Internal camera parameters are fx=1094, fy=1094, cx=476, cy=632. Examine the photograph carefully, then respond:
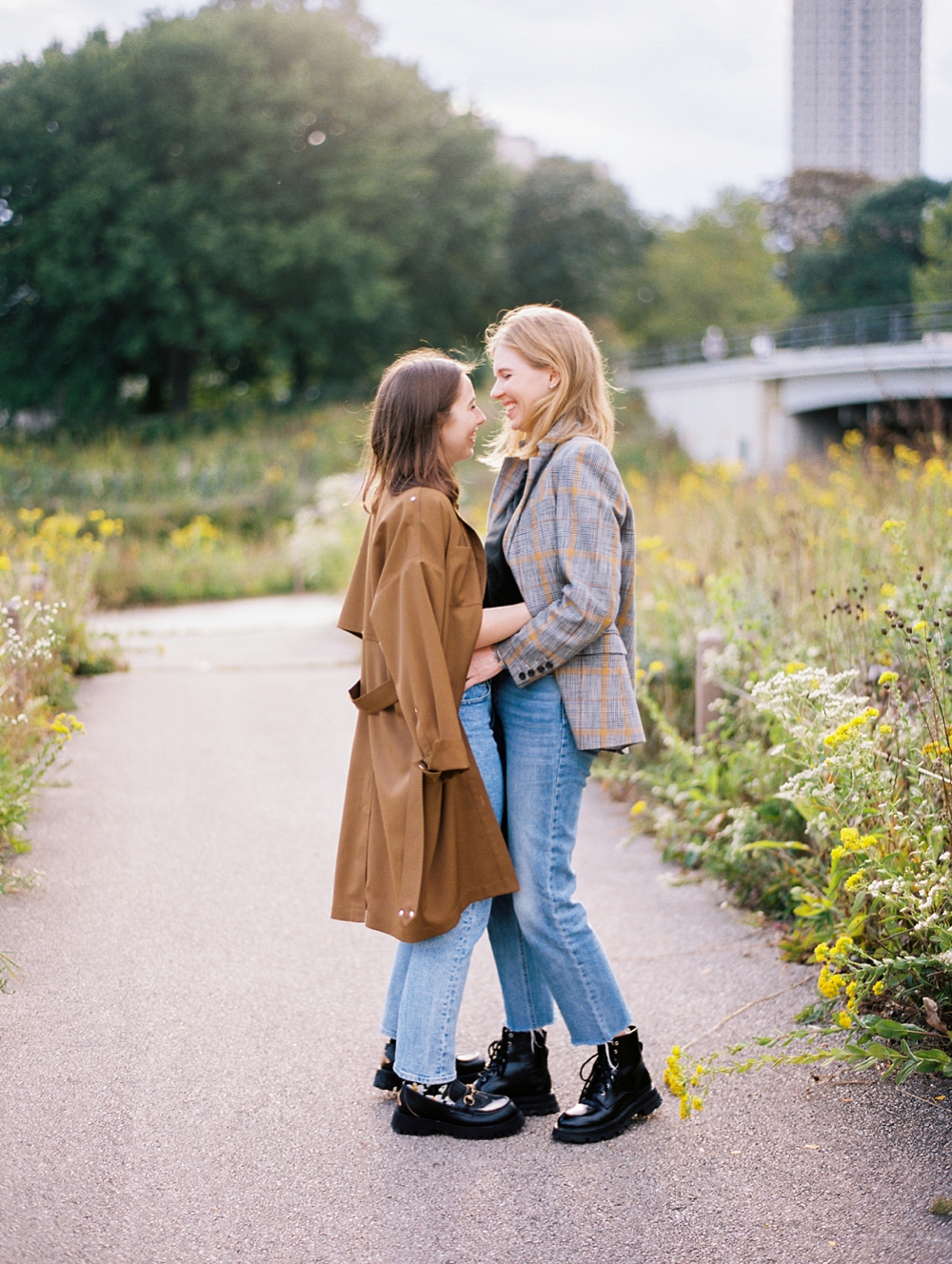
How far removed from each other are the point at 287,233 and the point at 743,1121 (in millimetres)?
29342

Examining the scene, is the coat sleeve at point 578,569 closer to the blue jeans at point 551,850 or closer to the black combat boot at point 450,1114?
the blue jeans at point 551,850

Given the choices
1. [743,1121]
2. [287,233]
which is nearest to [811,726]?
[743,1121]

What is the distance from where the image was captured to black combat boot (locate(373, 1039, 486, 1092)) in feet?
9.32

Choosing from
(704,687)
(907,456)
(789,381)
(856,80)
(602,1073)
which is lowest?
(602,1073)

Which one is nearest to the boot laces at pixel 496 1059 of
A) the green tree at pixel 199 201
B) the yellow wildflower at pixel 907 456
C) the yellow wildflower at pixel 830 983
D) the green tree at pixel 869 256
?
the yellow wildflower at pixel 830 983

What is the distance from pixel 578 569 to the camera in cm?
251

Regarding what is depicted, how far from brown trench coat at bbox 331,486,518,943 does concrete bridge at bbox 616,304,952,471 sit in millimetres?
21254

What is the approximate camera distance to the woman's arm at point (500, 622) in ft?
8.43

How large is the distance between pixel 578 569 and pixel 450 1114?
1365 mm

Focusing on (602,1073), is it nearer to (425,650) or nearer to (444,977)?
(444,977)

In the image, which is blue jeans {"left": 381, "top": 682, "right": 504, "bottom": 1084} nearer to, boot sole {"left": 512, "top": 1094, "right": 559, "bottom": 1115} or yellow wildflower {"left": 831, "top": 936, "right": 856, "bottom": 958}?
boot sole {"left": 512, "top": 1094, "right": 559, "bottom": 1115}

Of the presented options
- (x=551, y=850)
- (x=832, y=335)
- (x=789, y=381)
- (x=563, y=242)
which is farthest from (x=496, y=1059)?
(x=563, y=242)

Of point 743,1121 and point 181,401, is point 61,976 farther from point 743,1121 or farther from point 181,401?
point 181,401

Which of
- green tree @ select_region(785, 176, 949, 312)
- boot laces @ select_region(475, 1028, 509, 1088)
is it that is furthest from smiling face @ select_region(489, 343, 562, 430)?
green tree @ select_region(785, 176, 949, 312)
